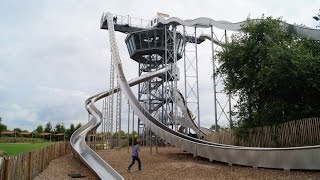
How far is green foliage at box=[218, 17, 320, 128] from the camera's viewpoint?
16.8m

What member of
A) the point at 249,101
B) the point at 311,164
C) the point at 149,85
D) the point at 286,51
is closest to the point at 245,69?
the point at 249,101

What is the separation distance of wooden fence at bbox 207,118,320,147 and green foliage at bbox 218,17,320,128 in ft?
2.16

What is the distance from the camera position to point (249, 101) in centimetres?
2002

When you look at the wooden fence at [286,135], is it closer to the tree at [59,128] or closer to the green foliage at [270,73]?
the green foliage at [270,73]

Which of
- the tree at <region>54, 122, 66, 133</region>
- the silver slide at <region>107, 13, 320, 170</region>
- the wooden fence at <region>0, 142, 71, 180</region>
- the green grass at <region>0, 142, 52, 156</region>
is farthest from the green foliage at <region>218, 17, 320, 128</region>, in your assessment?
the tree at <region>54, 122, 66, 133</region>

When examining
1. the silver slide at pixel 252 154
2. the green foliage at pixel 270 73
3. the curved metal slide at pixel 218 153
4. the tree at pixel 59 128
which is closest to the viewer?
the silver slide at pixel 252 154

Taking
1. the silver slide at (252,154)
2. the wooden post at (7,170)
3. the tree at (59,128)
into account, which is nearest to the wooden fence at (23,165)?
the wooden post at (7,170)

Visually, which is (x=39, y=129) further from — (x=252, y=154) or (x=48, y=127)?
(x=252, y=154)

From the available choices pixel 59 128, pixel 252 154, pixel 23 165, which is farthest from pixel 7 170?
pixel 59 128

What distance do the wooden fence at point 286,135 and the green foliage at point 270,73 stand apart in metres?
0.66

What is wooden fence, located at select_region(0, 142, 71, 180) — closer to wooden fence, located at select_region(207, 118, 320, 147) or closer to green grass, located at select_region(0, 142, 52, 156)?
green grass, located at select_region(0, 142, 52, 156)

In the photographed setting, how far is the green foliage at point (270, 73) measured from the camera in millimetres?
16812

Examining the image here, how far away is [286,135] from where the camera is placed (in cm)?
1697

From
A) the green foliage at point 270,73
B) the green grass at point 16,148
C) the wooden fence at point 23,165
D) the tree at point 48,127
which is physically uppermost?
the green foliage at point 270,73
